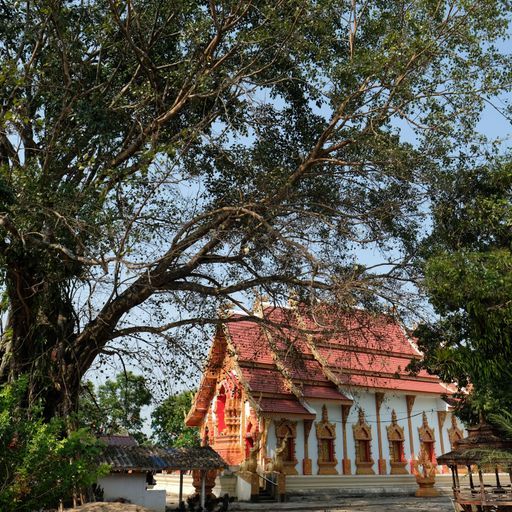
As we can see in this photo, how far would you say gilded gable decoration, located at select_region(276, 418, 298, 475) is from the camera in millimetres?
17969

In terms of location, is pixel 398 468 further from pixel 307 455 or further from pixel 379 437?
pixel 307 455

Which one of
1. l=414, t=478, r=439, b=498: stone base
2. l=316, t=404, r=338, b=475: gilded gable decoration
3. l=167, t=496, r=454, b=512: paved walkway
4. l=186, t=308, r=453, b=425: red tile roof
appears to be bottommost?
l=167, t=496, r=454, b=512: paved walkway

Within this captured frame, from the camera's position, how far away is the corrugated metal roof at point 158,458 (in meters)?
12.3

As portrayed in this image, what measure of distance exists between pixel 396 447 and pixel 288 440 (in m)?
4.66

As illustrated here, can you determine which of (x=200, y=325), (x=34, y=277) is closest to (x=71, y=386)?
(x=34, y=277)

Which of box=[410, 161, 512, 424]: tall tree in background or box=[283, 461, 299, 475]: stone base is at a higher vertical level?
box=[410, 161, 512, 424]: tall tree in background

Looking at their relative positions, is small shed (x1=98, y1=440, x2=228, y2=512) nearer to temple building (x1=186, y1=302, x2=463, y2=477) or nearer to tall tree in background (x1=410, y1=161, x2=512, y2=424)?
temple building (x1=186, y1=302, x2=463, y2=477)

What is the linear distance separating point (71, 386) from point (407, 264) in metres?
6.17

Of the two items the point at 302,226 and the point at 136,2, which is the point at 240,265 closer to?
the point at 302,226

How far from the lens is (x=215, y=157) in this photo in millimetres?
10836

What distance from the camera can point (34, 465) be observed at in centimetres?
621

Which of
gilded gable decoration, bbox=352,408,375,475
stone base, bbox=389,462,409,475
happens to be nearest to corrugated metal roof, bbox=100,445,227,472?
gilded gable decoration, bbox=352,408,375,475

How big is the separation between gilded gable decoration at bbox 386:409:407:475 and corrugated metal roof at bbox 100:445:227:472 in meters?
8.66

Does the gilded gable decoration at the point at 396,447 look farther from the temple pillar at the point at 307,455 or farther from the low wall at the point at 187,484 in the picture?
the low wall at the point at 187,484
